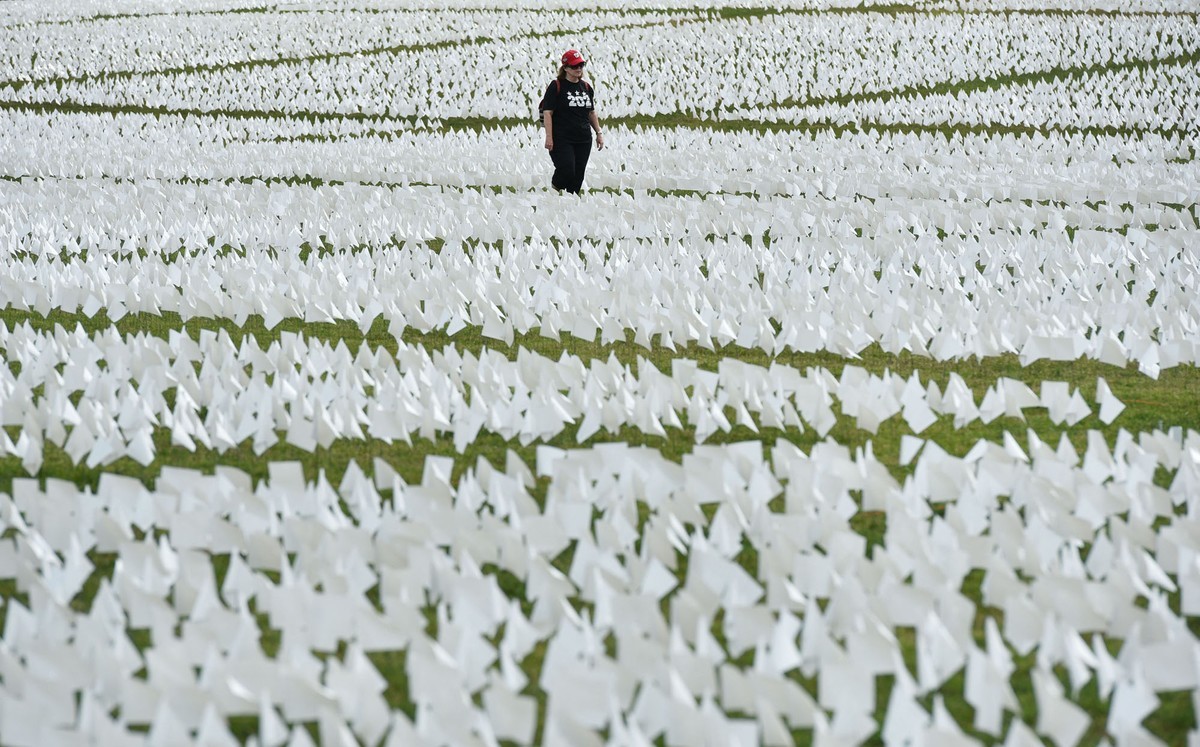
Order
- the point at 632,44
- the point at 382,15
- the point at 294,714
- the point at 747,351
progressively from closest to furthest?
the point at 294,714
the point at 747,351
the point at 632,44
the point at 382,15

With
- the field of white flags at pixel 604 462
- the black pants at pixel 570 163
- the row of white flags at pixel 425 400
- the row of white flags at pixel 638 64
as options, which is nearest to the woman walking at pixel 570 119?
the black pants at pixel 570 163

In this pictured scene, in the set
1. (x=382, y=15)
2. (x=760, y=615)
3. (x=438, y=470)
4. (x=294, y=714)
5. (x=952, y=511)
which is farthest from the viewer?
(x=382, y=15)

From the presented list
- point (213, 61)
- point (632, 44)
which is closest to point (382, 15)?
point (213, 61)

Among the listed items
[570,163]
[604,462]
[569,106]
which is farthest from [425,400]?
[570,163]

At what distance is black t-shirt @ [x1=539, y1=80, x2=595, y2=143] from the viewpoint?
1293cm

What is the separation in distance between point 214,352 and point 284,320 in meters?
1.44

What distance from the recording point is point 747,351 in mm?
7457

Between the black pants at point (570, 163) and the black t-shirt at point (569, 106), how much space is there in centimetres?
19

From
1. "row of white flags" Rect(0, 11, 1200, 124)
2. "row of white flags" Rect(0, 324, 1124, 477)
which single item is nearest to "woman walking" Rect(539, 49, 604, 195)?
"row of white flags" Rect(0, 324, 1124, 477)

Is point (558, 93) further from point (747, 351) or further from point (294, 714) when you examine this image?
point (294, 714)

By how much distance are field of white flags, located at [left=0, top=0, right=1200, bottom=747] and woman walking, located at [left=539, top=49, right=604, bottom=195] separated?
1.62 ft

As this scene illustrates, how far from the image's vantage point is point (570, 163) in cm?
1355

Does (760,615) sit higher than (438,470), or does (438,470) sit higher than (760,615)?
(438,470)

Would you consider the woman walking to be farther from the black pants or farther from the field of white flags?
the field of white flags
